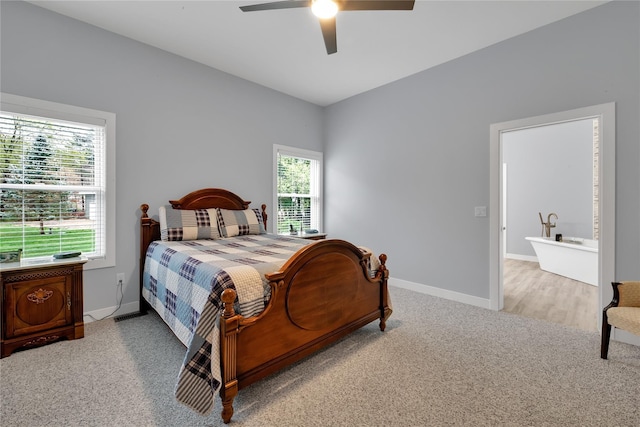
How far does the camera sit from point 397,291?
3.88 metres

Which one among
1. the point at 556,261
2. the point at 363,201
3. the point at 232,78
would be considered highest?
the point at 232,78

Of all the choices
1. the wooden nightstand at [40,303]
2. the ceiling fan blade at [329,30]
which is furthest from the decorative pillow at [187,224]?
the ceiling fan blade at [329,30]

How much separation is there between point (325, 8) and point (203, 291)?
1.99 meters

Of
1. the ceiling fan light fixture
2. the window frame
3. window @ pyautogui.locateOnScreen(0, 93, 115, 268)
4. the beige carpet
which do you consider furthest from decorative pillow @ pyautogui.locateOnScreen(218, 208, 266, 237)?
the ceiling fan light fixture

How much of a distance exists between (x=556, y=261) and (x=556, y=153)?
2.34m

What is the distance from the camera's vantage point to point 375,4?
1.88 meters

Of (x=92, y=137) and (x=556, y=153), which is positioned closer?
(x=92, y=137)

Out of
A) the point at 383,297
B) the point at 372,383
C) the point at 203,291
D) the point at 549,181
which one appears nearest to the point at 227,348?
the point at 203,291

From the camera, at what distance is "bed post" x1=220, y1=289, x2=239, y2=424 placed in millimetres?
1495

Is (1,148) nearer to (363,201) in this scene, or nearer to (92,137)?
(92,137)

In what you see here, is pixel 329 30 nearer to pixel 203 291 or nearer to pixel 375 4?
pixel 375 4

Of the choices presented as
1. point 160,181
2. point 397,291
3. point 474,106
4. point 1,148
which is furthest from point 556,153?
point 1,148

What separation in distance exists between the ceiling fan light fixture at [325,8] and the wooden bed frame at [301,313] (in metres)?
1.58

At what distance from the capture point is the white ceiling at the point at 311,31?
259 cm
